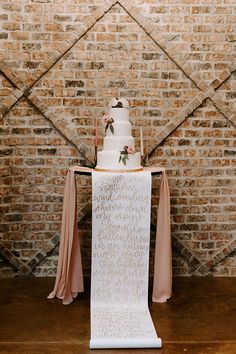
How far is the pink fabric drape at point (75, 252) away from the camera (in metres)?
3.53

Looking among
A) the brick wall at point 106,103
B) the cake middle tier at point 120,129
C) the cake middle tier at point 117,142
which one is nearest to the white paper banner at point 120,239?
the cake middle tier at point 117,142

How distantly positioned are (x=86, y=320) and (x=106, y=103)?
197cm

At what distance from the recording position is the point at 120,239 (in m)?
3.50

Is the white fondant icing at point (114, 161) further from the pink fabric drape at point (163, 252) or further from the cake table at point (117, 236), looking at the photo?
the pink fabric drape at point (163, 252)

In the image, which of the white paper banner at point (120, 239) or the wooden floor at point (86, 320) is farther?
the white paper banner at point (120, 239)

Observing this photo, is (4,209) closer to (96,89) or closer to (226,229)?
(96,89)

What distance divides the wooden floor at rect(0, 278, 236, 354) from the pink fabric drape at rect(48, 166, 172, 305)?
0.31 ft

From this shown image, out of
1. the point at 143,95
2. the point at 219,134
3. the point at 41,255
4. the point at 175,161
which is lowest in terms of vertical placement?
the point at 41,255

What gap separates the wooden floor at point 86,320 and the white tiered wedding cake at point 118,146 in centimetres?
113

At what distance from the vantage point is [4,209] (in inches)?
164

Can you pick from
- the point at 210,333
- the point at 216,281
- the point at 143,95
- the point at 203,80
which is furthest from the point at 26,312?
the point at 203,80

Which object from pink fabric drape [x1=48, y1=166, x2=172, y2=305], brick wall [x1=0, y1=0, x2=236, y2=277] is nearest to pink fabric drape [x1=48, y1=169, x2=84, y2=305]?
pink fabric drape [x1=48, y1=166, x2=172, y2=305]

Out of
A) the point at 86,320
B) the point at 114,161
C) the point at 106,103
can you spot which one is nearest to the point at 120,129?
the point at 114,161

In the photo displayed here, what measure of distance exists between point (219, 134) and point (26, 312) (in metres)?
2.36
